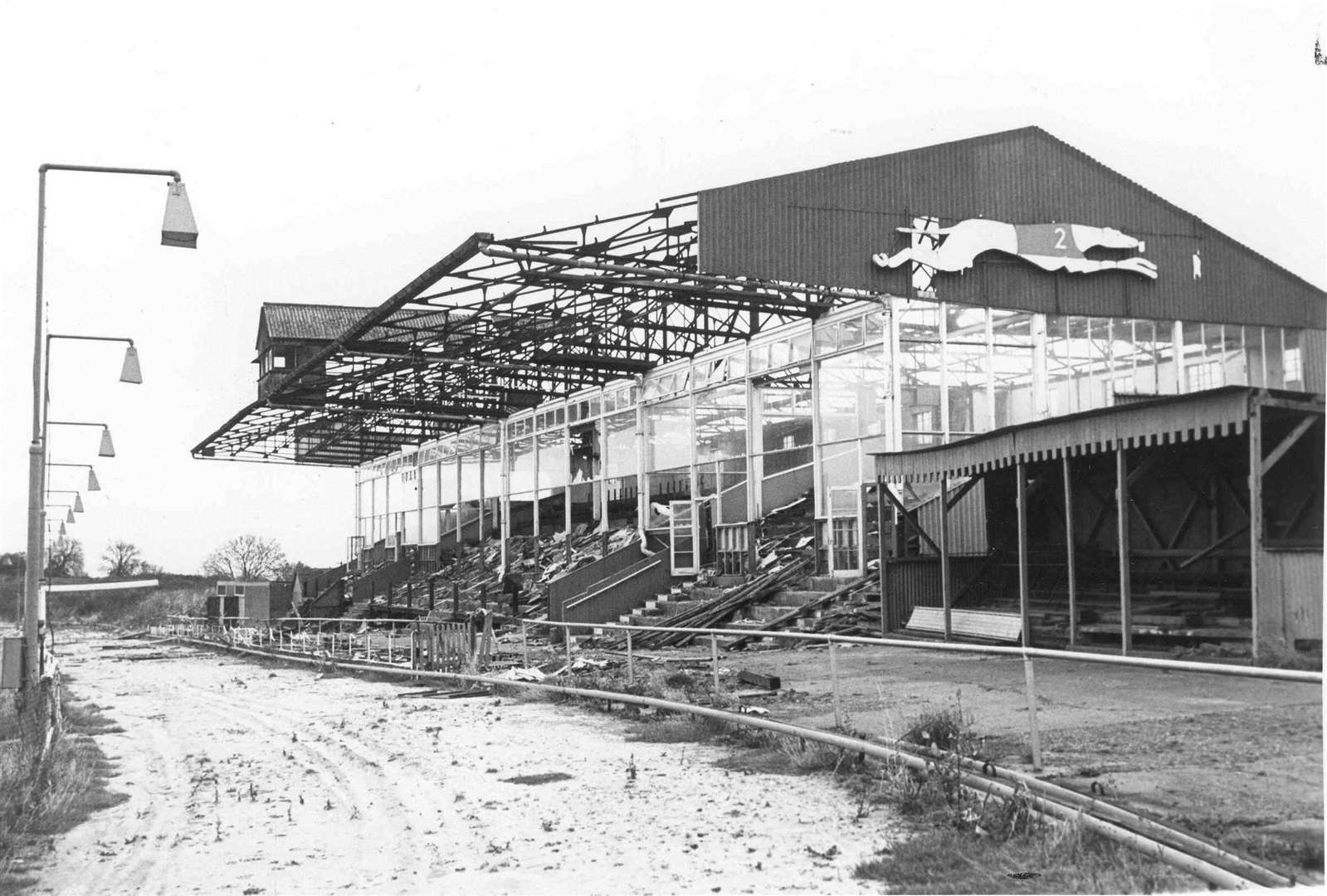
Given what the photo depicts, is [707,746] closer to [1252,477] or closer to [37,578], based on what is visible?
[1252,477]

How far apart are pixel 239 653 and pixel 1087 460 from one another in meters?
23.4

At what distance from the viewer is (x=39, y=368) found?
573 inches

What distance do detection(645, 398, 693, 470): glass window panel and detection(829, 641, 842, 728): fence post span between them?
2133cm

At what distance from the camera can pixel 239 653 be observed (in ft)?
114

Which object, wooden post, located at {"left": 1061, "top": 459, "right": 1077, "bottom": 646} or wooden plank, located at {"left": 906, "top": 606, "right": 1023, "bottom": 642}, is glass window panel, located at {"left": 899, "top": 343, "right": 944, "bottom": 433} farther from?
wooden post, located at {"left": 1061, "top": 459, "right": 1077, "bottom": 646}

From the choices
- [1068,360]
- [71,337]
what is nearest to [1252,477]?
[1068,360]

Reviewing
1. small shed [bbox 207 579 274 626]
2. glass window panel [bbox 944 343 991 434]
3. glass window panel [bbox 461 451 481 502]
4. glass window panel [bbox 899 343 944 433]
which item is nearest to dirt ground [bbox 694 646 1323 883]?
glass window panel [bbox 899 343 944 433]

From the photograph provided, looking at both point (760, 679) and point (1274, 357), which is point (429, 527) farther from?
point (760, 679)

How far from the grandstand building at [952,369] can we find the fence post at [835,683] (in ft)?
18.1

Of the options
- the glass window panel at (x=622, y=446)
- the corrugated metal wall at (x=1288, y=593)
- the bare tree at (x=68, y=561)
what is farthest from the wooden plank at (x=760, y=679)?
the bare tree at (x=68, y=561)

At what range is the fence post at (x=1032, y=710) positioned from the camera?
322 inches

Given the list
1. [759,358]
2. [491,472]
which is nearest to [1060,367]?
[759,358]

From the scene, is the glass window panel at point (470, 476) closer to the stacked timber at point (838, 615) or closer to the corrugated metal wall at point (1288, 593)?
the stacked timber at point (838, 615)

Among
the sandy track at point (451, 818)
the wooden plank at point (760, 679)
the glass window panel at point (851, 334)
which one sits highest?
the glass window panel at point (851, 334)
